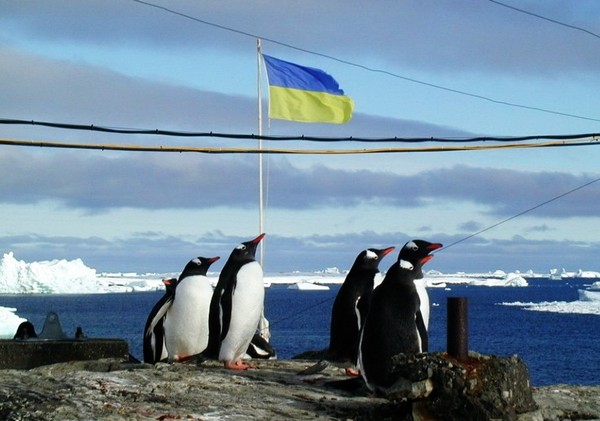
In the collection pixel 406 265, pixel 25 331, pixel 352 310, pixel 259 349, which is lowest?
pixel 259 349

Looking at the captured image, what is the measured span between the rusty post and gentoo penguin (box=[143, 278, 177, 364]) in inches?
184

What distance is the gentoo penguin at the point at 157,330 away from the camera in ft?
41.7

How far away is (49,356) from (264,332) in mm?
4886

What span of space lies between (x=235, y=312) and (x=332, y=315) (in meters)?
1.04

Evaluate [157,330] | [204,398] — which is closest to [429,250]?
[204,398]

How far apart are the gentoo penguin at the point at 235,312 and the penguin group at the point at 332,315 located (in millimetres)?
11

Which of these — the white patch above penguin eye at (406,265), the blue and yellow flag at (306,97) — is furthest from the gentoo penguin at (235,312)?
the blue and yellow flag at (306,97)

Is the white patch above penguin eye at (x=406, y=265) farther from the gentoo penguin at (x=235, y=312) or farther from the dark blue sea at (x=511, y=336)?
the dark blue sea at (x=511, y=336)

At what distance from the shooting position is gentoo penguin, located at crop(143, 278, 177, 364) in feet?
41.7

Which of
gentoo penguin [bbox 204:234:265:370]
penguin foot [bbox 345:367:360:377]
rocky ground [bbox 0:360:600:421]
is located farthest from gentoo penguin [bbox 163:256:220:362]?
penguin foot [bbox 345:367:360:377]

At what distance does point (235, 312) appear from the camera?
37.9ft

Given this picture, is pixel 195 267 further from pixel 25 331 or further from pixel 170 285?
pixel 25 331

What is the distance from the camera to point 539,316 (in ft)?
348

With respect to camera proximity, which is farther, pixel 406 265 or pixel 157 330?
pixel 157 330
